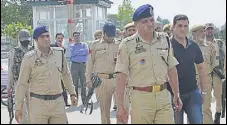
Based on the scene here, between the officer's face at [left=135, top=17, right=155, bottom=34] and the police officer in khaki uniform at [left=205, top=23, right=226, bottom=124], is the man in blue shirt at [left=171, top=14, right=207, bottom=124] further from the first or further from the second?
the police officer in khaki uniform at [left=205, top=23, right=226, bottom=124]

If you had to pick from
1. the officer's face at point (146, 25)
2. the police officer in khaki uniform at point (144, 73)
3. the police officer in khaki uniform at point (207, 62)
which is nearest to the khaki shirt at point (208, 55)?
the police officer in khaki uniform at point (207, 62)

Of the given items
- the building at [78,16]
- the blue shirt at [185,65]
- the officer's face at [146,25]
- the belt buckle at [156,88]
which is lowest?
the belt buckle at [156,88]

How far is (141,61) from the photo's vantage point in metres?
4.85

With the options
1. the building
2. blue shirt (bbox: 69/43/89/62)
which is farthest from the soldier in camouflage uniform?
the building

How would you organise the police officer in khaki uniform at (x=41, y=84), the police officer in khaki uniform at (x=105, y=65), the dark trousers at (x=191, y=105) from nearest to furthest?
the police officer in khaki uniform at (x=41, y=84) → the dark trousers at (x=191, y=105) → the police officer in khaki uniform at (x=105, y=65)

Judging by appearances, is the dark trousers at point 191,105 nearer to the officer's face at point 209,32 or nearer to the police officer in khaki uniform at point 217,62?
the police officer in khaki uniform at point 217,62

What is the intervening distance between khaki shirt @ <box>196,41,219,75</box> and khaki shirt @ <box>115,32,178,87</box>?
2331mm

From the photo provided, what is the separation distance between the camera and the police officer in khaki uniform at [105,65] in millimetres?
7387

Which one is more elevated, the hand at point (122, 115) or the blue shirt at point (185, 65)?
the blue shirt at point (185, 65)

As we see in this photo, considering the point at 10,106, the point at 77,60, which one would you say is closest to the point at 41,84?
the point at 10,106

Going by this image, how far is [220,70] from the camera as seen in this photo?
25.0 feet

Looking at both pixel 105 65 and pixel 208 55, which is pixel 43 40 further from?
pixel 208 55

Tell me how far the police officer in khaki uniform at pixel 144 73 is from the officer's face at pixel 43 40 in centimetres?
105

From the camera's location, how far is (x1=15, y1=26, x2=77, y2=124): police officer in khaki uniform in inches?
216
